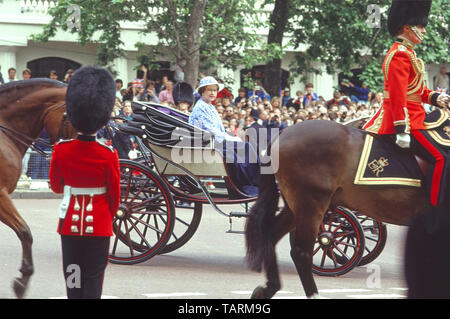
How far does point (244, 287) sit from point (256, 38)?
12249 millimetres

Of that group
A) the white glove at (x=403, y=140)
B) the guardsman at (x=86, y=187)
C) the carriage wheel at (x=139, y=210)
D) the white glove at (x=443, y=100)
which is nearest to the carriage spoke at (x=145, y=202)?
the carriage wheel at (x=139, y=210)

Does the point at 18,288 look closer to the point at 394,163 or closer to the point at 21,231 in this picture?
the point at 21,231

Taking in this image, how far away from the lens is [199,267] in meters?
9.25

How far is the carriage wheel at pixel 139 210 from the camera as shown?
9.13 m

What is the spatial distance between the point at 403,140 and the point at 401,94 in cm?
39

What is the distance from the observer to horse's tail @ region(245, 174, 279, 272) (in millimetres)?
7391

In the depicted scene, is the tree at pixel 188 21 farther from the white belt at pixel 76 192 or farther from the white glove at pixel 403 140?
the white belt at pixel 76 192

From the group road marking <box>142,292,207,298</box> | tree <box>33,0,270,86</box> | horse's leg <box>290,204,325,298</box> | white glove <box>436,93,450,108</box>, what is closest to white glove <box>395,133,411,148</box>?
white glove <box>436,93,450,108</box>

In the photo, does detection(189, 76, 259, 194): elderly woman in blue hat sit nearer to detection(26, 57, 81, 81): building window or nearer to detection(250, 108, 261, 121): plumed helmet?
detection(250, 108, 261, 121): plumed helmet

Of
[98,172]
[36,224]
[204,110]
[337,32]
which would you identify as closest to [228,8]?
[337,32]

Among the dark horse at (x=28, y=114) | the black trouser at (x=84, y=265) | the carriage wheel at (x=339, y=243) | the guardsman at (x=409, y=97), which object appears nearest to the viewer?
the black trouser at (x=84, y=265)

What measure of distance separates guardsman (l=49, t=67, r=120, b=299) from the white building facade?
20.4 metres

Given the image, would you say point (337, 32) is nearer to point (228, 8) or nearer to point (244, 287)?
point (228, 8)

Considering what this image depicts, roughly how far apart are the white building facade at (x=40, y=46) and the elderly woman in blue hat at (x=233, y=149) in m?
16.6
